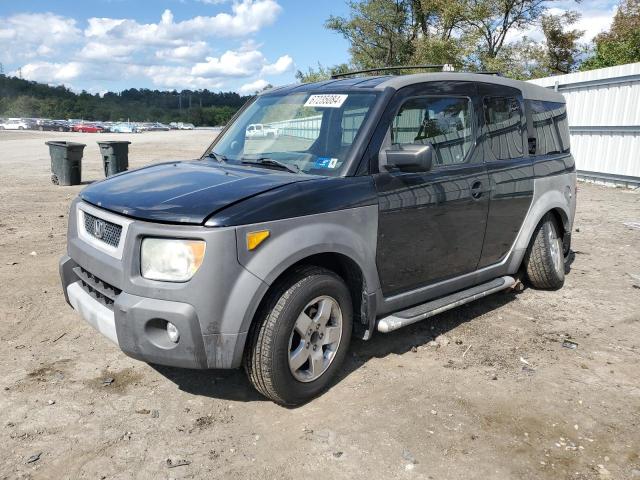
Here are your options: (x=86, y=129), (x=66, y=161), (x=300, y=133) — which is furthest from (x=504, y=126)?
(x=86, y=129)

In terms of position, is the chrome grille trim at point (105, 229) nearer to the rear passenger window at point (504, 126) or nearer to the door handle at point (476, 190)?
the door handle at point (476, 190)

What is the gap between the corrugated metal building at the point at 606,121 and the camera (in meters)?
13.0

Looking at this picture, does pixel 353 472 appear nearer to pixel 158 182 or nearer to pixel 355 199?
pixel 355 199

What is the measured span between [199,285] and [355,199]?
3.69 ft

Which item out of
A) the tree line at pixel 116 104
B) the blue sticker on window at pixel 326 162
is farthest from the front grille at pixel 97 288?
the tree line at pixel 116 104

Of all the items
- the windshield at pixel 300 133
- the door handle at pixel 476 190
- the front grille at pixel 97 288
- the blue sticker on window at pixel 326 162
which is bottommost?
the front grille at pixel 97 288

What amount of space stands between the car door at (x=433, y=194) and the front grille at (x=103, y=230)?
5.28 feet

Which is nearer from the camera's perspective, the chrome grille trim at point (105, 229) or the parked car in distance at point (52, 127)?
the chrome grille trim at point (105, 229)

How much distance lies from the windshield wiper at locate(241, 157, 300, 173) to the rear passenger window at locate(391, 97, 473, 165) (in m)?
0.71

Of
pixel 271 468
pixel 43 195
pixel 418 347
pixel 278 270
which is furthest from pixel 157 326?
pixel 43 195

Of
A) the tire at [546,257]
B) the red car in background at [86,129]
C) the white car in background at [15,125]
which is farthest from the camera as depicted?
the red car in background at [86,129]

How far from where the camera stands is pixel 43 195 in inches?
447

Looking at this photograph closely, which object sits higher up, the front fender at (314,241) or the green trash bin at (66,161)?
the front fender at (314,241)

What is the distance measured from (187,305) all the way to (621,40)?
92.3ft
